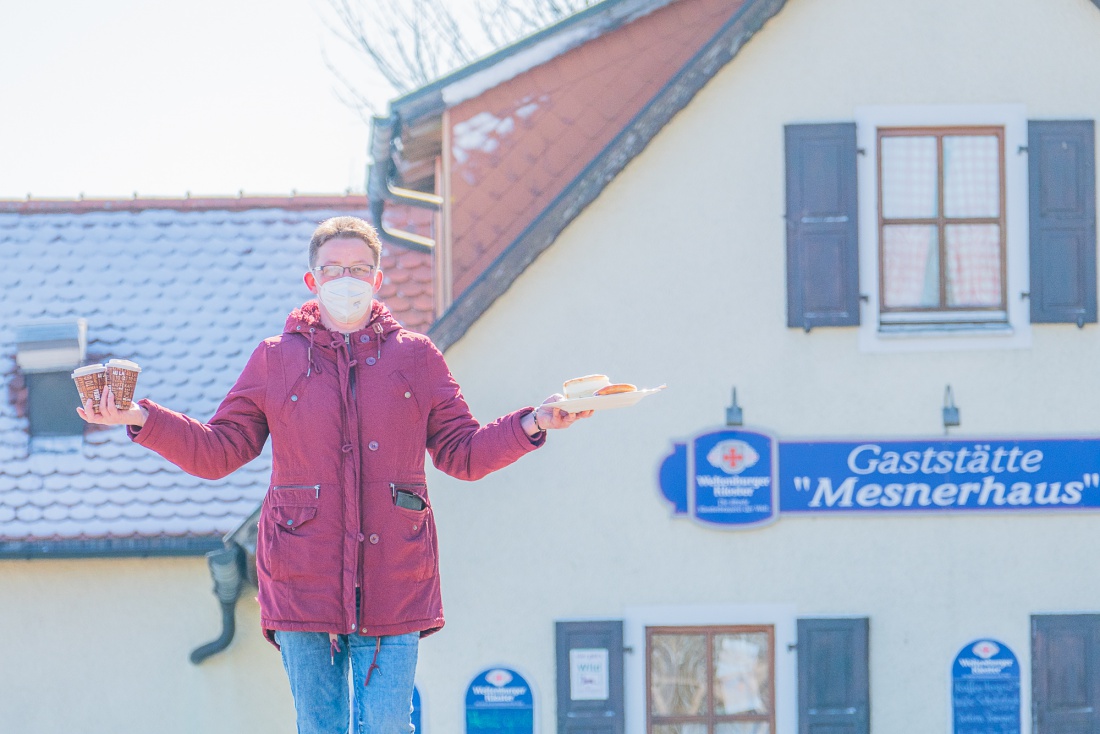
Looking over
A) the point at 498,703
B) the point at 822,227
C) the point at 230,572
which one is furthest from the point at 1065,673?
the point at 230,572

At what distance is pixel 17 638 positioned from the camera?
1116cm

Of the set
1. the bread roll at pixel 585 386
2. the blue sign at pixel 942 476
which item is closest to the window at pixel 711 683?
the blue sign at pixel 942 476

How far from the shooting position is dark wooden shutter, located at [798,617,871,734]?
28.8ft

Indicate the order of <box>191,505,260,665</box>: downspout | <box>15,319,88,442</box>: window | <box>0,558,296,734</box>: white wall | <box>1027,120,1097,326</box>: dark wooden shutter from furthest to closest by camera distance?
<box>15,319,88,442</box>: window, <box>0,558,296,734</box>: white wall, <box>191,505,260,665</box>: downspout, <box>1027,120,1097,326</box>: dark wooden shutter

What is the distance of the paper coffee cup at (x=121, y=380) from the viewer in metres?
3.85

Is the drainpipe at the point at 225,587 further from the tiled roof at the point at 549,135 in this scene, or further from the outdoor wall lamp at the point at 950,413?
the outdoor wall lamp at the point at 950,413

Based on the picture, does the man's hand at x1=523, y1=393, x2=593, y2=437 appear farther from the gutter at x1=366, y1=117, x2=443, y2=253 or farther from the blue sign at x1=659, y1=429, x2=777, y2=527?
the gutter at x1=366, y1=117, x2=443, y2=253

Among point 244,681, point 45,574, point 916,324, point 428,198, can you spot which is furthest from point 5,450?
point 916,324

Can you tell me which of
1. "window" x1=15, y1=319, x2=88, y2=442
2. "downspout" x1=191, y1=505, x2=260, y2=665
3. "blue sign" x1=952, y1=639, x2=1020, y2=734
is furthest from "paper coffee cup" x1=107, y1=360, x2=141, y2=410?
"window" x1=15, y1=319, x2=88, y2=442

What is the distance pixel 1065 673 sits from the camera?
884 centimetres

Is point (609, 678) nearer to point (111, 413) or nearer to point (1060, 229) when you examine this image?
point (1060, 229)

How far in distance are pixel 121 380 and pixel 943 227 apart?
636 centimetres

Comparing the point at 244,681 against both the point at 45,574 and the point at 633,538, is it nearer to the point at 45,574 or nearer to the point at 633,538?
the point at 45,574

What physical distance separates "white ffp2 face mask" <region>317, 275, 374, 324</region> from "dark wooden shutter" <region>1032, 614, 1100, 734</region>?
613 centimetres
